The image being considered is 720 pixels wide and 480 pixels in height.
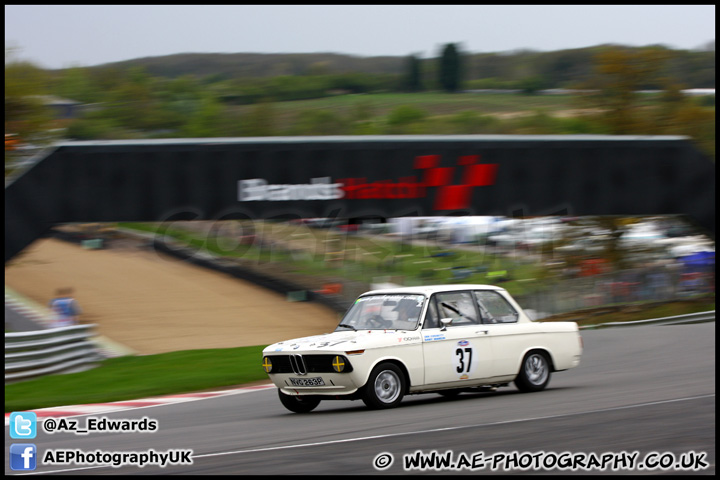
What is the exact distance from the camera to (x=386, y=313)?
35.0 feet

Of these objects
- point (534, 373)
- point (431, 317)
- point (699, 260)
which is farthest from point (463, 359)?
point (699, 260)

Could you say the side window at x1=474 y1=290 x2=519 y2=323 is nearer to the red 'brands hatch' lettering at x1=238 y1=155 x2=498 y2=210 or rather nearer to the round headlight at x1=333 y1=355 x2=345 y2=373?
the round headlight at x1=333 y1=355 x2=345 y2=373

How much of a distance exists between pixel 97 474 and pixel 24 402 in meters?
6.49

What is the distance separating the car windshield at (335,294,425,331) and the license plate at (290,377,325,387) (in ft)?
3.45

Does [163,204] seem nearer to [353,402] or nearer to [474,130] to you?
[353,402]

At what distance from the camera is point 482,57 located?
292ft

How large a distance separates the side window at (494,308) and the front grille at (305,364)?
230cm

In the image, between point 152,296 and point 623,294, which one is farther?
point 152,296

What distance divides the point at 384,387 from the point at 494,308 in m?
2.09

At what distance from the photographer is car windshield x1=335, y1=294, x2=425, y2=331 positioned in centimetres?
1047

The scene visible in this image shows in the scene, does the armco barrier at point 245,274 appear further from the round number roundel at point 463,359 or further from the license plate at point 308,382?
the license plate at point 308,382

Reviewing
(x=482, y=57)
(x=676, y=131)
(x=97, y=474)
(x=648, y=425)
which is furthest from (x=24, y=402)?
(x=482, y=57)

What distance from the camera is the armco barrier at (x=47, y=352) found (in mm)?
15633

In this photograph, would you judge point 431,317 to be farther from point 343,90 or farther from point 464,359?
point 343,90
